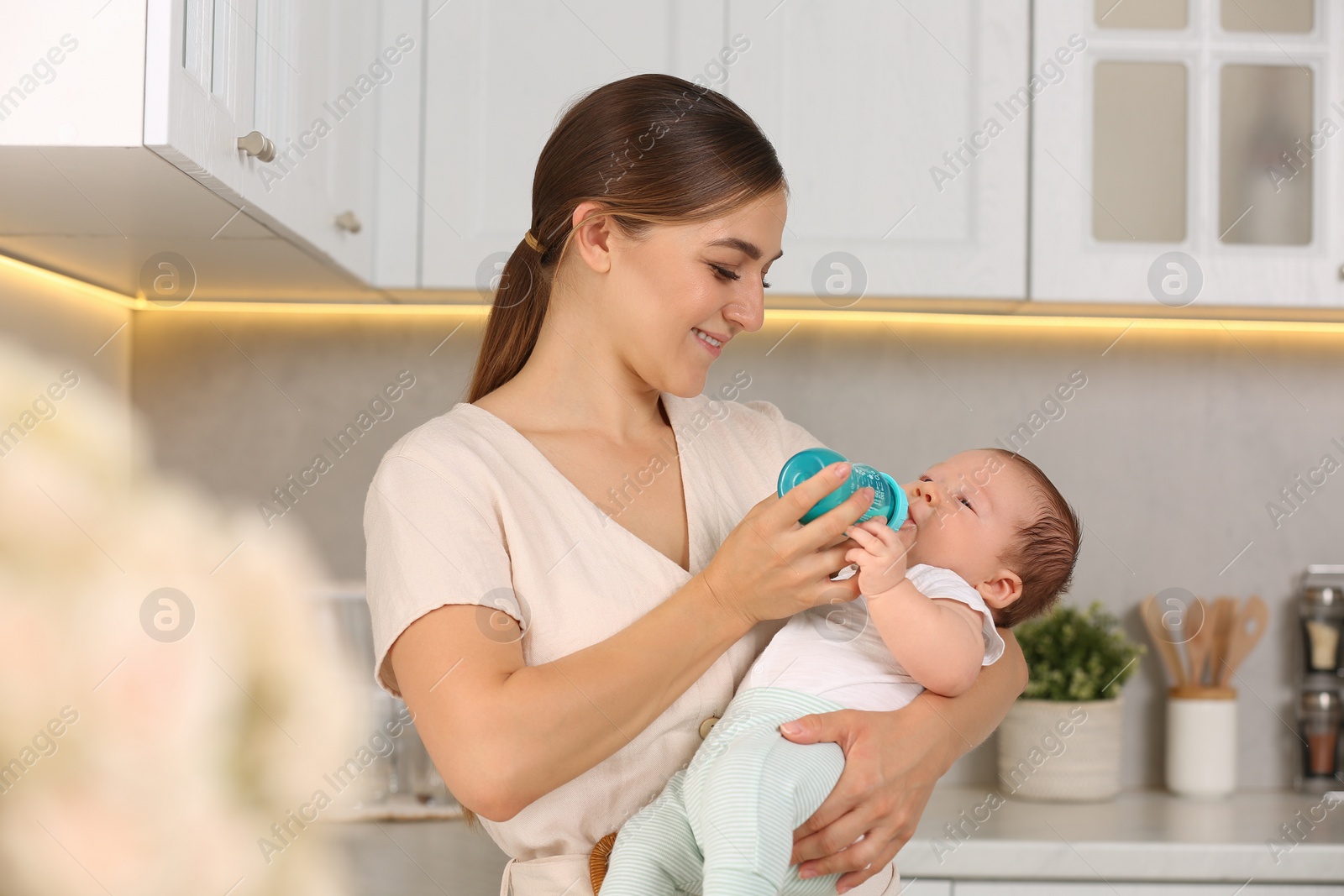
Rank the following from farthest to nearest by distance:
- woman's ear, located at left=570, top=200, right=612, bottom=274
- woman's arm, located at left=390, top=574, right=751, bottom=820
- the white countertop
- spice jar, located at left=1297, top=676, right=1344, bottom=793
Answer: spice jar, located at left=1297, top=676, right=1344, bottom=793 → the white countertop → woman's ear, located at left=570, top=200, right=612, bottom=274 → woman's arm, located at left=390, top=574, right=751, bottom=820

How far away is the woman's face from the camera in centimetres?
105

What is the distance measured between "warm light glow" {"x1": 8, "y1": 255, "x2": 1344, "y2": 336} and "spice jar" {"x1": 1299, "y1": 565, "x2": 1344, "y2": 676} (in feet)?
1.54

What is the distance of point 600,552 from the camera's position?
3.44 feet

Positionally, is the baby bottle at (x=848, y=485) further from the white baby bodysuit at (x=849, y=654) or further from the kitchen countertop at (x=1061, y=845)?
the kitchen countertop at (x=1061, y=845)

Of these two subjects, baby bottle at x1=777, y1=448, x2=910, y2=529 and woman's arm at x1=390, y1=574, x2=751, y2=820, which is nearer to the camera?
woman's arm at x1=390, y1=574, x2=751, y2=820

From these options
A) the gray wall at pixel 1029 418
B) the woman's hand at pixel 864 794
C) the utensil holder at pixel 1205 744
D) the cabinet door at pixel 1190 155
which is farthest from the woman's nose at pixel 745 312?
the utensil holder at pixel 1205 744

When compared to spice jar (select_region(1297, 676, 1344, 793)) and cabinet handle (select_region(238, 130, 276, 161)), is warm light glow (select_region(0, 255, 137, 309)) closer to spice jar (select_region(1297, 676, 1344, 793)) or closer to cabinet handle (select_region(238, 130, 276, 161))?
cabinet handle (select_region(238, 130, 276, 161))

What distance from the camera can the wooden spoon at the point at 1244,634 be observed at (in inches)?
78.7

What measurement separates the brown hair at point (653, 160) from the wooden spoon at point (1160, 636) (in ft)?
4.22

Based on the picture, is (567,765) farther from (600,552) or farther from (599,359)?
(599,359)

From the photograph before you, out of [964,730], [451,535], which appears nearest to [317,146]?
[451,535]

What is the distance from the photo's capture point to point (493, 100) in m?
1.73

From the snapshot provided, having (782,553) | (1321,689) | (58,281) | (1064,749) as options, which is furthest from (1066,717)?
(58,281)

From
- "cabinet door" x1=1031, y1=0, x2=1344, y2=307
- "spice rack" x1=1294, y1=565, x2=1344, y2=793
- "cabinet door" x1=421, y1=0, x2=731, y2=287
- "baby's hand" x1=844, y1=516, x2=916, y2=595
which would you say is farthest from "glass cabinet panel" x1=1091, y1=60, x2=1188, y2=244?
"baby's hand" x1=844, y1=516, x2=916, y2=595
